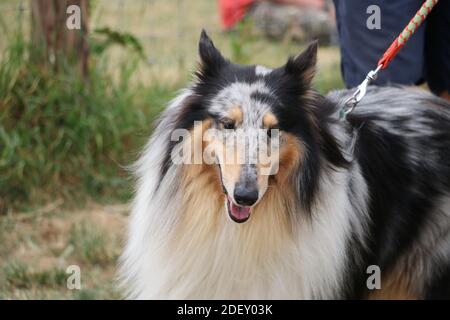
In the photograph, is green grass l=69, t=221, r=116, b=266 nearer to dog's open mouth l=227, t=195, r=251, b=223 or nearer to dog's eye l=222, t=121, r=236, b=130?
dog's open mouth l=227, t=195, r=251, b=223

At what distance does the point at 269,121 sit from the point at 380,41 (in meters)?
1.26

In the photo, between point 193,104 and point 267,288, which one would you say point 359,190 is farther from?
point 193,104

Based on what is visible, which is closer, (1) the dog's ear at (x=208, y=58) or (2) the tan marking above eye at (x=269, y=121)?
(2) the tan marking above eye at (x=269, y=121)

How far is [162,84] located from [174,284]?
3.23m

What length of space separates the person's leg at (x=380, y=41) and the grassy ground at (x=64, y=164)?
0.92 m

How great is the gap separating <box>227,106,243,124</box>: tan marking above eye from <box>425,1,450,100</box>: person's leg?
153 centimetres

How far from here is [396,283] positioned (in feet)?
11.9

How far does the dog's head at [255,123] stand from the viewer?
118 inches

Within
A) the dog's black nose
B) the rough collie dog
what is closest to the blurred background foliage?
the rough collie dog

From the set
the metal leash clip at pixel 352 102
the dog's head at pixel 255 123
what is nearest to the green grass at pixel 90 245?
the dog's head at pixel 255 123

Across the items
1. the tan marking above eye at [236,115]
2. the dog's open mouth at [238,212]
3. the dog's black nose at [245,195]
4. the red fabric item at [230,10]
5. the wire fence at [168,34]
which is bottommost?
the dog's open mouth at [238,212]

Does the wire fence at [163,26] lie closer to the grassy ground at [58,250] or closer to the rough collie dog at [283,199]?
the grassy ground at [58,250]

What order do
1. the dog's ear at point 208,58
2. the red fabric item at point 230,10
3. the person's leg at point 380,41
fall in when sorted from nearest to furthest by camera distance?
the dog's ear at point 208,58
the person's leg at point 380,41
the red fabric item at point 230,10
